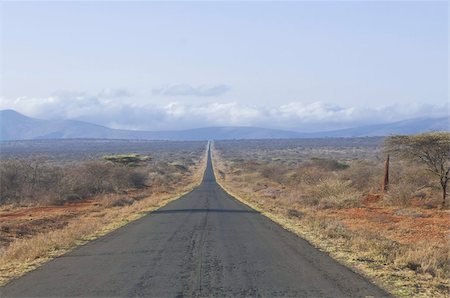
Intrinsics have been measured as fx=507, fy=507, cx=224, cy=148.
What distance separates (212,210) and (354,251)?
15.1 m

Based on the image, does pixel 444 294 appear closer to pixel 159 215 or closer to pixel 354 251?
pixel 354 251

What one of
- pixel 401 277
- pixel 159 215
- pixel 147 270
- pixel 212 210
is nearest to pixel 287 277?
pixel 401 277

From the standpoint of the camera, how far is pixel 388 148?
32.5 m

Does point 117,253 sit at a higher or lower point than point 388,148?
lower

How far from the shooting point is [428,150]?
1206 inches

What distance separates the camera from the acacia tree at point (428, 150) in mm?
29859

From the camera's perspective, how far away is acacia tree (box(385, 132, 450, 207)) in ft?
98.0

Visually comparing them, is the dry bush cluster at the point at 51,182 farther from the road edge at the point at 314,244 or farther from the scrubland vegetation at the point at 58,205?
the road edge at the point at 314,244

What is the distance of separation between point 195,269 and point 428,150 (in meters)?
23.6

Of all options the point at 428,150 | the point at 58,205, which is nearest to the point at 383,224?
the point at 428,150

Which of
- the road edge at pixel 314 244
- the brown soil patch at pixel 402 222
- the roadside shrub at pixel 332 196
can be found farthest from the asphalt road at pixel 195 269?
the roadside shrub at pixel 332 196

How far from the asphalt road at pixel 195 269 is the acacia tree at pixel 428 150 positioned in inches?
635

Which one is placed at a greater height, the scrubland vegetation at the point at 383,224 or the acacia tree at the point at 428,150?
the acacia tree at the point at 428,150

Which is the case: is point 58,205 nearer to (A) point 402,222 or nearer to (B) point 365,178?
(A) point 402,222
